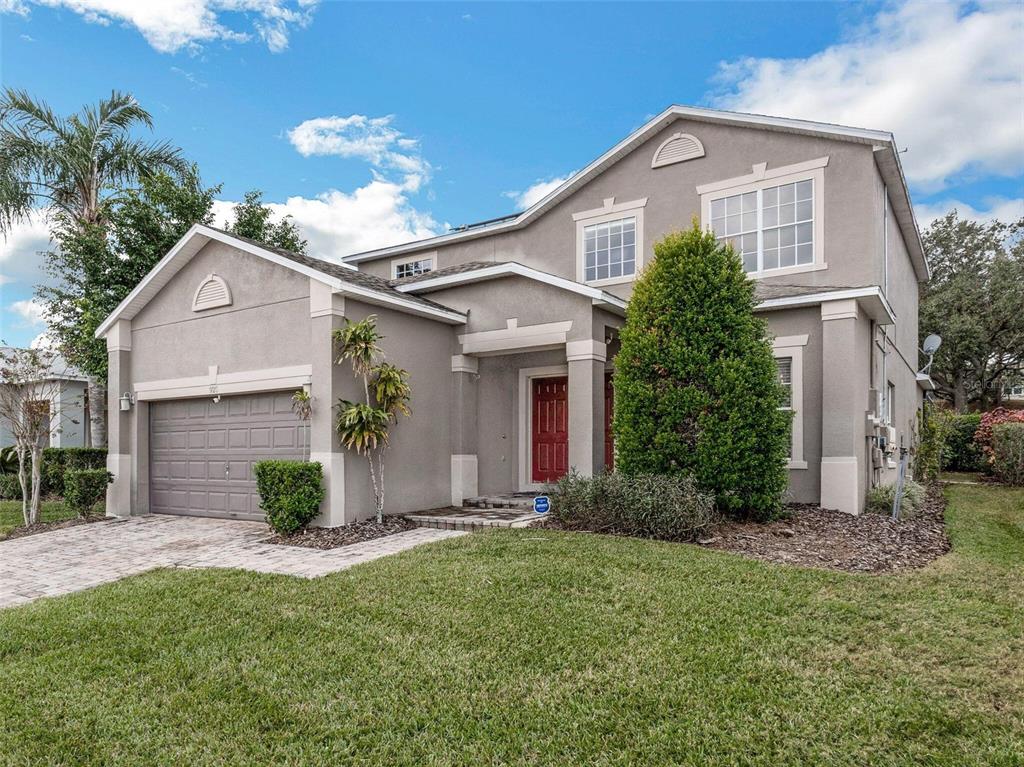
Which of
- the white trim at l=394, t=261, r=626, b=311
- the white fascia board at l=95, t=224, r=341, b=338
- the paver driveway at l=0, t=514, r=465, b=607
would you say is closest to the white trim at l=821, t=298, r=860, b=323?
the white trim at l=394, t=261, r=626, b=311

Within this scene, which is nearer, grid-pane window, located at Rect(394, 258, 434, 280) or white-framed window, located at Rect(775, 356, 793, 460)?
white-framed window, located at Rect(775, 356, 793, 460)

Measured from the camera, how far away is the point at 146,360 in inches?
472

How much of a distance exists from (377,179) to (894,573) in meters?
16.3

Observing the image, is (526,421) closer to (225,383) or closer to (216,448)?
(225,383)

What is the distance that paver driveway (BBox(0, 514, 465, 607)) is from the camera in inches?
275

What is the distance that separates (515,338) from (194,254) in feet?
20.1

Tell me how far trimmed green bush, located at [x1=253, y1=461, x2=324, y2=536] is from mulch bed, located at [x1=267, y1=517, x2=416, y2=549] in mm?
205

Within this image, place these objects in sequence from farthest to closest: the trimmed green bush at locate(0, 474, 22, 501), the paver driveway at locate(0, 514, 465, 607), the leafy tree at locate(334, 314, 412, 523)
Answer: the trimmed green bush at locate(0, 474, 22, 501) < the leafy tree at locate(334, 314, 412, 523) < the paver driveway at locate(0, 514, 465, 607)

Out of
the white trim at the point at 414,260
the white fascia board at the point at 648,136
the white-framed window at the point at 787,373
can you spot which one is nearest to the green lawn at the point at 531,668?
the white-framed window at the point at 787,373

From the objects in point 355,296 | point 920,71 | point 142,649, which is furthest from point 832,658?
point 920,71

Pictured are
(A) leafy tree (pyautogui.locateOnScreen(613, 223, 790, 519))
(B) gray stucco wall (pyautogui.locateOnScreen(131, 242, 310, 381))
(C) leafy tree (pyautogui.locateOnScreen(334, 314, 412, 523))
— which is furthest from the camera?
(B) gray stucco wall (pyautogui.locateOnScreen(131, 242, 310, 381))

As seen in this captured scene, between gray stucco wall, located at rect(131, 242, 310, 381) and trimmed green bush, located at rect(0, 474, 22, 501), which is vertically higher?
gray stucco wall, located at rect(131, 242, 310, 381)

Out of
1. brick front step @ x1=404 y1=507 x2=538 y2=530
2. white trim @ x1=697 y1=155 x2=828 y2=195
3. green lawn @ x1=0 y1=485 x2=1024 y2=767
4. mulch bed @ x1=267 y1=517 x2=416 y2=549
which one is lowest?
mulch bed @ x1=267 y1=517 x2=416 y2=549

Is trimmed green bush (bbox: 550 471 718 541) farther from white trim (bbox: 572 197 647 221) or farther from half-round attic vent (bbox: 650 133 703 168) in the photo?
half-round attic vent (bbox: 650 133 703 168)
